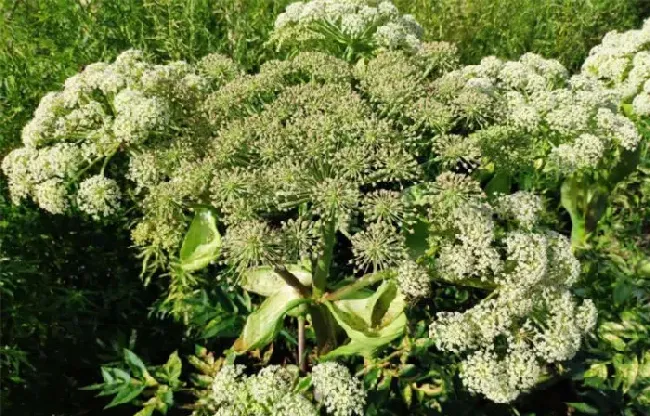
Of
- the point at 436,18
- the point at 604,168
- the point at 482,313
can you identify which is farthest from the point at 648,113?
the point at 482,313

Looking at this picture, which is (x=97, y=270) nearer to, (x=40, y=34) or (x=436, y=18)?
(x=40, y=34)

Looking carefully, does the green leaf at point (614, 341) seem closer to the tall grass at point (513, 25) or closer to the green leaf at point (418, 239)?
the green leaf at point (418, 239)

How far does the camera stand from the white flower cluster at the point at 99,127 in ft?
→ 8.25

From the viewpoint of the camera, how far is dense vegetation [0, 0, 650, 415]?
2.13m

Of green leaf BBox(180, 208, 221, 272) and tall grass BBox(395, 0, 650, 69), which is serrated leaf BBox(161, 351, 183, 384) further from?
tall grass BBox(395, 0, 650, 69)

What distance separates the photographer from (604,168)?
395 centimetres

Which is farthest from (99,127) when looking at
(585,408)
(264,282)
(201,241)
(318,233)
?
(585,408)

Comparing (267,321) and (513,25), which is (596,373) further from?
(513,25)

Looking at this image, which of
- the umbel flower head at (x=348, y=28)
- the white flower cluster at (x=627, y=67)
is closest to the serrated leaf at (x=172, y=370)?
the umbel flower head at (x=348, y=28)

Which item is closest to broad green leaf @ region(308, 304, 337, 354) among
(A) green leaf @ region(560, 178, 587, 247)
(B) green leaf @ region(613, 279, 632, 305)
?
(B) green leaf @ region(613, 279, 632, 305)

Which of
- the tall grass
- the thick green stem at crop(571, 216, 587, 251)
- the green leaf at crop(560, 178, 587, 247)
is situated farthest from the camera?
the tall grass

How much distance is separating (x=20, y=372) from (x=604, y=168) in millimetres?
3644

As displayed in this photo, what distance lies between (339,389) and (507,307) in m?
0.66

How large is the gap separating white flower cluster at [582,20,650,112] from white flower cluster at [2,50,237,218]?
3.11 meters
